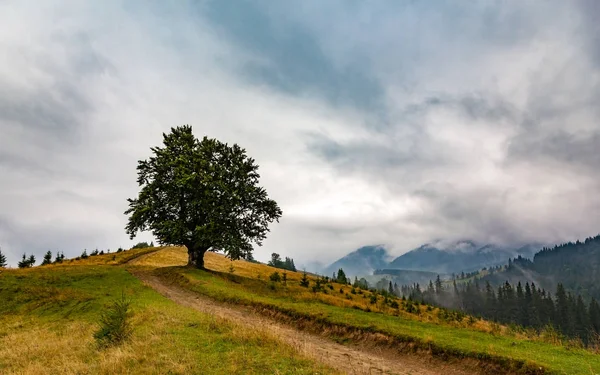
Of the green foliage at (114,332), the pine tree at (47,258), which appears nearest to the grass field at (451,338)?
the green foliage at (114,332)

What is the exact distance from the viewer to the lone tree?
4200 centimetres

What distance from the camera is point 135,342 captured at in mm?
15086

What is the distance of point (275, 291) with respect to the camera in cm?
3394

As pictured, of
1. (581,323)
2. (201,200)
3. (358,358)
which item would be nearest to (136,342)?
(358,358)

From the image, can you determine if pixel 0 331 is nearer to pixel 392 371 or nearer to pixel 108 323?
pixel 108 323

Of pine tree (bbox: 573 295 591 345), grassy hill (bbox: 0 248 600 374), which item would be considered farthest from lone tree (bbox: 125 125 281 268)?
pine tree (bbox: 573 295 591 345)

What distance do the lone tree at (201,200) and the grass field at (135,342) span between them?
A: 12.6m

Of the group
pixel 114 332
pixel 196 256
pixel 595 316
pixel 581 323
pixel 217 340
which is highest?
pixel 196 256

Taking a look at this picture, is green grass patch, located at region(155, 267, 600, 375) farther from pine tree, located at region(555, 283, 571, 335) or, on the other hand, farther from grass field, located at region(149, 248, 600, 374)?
pine tree, located at region(555, 283, 571, 335)

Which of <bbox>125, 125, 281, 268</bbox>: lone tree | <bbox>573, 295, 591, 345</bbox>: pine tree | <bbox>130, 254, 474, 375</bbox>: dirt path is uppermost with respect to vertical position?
<bbox>125, 125, 281, 268</bbox>: lone tree

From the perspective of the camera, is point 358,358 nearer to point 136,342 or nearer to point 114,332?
point 136,342

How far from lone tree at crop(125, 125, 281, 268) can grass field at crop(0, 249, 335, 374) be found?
12553mm

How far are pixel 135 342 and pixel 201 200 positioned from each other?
28369mm

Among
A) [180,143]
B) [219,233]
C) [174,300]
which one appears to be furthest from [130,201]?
[174,300]
